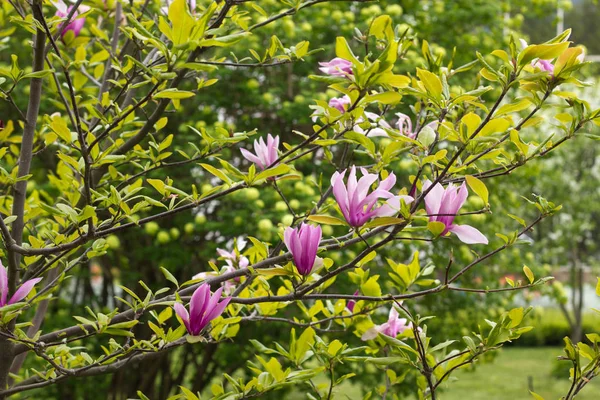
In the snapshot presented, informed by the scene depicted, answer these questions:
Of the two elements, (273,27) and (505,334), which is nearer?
(505,334)

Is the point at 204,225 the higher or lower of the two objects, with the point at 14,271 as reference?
lower

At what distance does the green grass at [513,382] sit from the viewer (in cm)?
740

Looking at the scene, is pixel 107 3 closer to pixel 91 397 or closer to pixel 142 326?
pixel 142 326

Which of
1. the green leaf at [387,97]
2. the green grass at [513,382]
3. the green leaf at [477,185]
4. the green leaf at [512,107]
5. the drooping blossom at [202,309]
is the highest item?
the green leaf at [387,97]

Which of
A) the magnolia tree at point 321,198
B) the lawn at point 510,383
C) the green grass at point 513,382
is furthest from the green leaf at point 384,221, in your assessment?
the green grass at point 513,382

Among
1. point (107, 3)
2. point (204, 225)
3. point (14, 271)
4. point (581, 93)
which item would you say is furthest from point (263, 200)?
point (581, 93)

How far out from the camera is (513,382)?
8219mm

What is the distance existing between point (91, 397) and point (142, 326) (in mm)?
635

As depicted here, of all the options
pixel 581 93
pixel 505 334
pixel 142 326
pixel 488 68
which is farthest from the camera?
pixel 581 93

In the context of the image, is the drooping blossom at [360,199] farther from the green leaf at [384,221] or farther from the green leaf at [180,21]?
the green leaf at [180,21]

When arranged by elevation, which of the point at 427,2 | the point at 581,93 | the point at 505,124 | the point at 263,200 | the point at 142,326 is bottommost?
the point at 581,93

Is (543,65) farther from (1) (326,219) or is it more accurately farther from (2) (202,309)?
(2) (202,309)

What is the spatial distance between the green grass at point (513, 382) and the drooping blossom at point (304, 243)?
18.1 ft

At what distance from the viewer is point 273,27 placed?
3789mm
